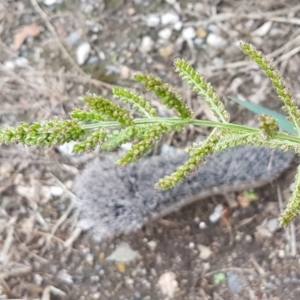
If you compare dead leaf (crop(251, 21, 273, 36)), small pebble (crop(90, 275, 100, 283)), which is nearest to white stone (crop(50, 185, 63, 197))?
small pebble (crop(90, 275, 100, 283))

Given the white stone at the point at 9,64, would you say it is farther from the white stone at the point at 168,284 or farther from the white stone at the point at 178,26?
the white stone at the point at 168,284

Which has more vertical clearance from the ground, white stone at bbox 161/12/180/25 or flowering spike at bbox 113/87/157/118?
white stone at bbox 161/12/180/25

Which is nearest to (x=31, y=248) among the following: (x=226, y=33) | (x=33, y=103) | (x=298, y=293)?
(x=33, y=103)

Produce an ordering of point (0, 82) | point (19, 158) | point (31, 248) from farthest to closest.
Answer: point (0, 82) < point (19, 158) < point (31, 248)

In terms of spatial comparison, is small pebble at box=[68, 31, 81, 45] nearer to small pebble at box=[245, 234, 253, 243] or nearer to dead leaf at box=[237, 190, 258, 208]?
dead leaf at box=[237, 190, 258, 208]

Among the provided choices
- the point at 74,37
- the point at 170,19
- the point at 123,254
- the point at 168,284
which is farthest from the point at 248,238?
the point at 74,37

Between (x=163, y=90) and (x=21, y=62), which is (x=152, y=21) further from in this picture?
(x=163, y=90)

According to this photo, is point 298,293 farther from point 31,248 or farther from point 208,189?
point 31,248
